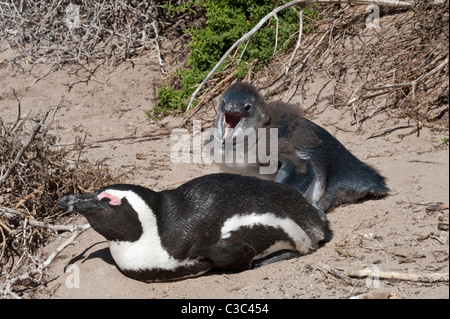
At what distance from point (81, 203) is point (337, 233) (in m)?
1.73

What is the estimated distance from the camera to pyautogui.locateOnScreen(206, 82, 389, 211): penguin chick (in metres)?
4.58

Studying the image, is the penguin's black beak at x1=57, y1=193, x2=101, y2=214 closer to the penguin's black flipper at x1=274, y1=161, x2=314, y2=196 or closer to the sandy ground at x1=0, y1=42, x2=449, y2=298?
the sandy ground at x1=0, y1=42, x2=449, y2=298

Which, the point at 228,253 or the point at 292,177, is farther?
the point at 292,177

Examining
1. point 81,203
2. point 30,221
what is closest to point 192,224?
point 81,203

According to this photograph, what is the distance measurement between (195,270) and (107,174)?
1.76 metres

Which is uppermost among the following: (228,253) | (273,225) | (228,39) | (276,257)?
(228,39)

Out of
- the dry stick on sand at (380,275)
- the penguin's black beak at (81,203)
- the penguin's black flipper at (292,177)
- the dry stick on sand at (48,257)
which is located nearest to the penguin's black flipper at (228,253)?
the dry stick on sand at (380,275)

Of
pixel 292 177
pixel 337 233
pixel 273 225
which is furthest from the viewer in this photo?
pixel 292 177

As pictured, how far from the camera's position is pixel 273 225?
12.5ft

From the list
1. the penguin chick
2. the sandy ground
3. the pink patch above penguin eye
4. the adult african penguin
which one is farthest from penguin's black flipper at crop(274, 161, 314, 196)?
the pink patch above penguin eye

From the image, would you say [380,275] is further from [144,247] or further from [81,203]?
[81,203]

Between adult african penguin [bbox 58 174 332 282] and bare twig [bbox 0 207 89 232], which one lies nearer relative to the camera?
adult african penguin [bbox 58 174 332 282]

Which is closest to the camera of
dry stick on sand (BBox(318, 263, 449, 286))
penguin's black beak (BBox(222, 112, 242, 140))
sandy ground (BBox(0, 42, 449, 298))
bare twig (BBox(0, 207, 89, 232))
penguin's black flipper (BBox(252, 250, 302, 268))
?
Result: dry stick on sand (BBox(318, 263, 449, 286))

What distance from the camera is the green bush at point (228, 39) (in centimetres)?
727
